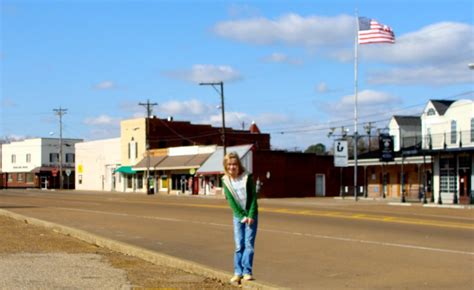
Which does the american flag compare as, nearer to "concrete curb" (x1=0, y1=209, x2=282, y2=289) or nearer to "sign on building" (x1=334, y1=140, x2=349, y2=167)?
"sign on building" (x1=334, y1=140, x2=349, y2=167)

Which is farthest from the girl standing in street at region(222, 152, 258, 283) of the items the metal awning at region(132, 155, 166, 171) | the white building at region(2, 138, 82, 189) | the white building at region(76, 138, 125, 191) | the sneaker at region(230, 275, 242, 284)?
the white building at region(2, 138, 82, 189)

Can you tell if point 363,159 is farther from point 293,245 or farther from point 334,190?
point 293,245

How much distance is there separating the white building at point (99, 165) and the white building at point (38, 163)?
802 cm

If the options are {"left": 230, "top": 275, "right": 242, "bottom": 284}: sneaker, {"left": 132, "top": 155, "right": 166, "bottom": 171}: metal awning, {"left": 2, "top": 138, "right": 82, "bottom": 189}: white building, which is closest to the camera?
{"left": 230, "top": 275, "right": 242, "bottom": 284}: sneaker

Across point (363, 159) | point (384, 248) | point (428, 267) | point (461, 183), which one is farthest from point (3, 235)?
point (363, 159)

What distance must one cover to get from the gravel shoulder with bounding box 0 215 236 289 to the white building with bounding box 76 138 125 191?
255ft

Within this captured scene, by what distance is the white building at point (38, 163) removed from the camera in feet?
385

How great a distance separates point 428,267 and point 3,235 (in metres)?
11.7

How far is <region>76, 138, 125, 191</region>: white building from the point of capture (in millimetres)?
96062

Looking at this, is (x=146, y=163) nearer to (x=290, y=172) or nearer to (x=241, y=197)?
(x=290, y=172)

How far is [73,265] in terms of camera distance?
12266mm

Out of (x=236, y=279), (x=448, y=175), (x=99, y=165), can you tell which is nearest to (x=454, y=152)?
(x=448, y=175)

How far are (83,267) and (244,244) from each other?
144 inches

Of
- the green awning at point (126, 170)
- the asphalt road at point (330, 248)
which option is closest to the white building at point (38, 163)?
the green awning at point (126, 170)
